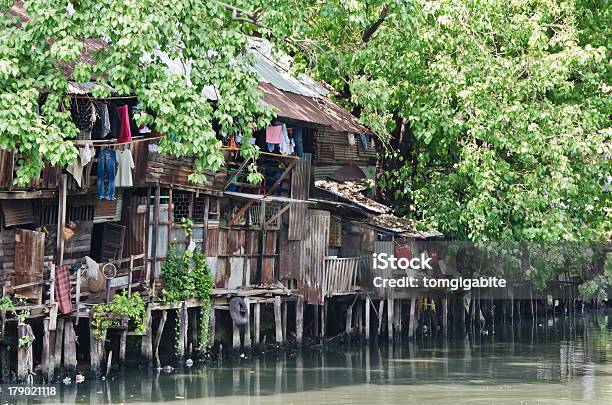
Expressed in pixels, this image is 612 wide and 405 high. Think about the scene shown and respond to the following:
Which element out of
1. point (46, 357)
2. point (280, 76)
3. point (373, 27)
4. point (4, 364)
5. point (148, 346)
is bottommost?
point (4, 364)

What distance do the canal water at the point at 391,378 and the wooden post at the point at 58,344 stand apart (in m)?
0.60

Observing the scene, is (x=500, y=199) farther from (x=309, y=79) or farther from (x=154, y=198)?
(x=154, y=198)

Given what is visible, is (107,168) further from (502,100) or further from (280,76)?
(502,100)

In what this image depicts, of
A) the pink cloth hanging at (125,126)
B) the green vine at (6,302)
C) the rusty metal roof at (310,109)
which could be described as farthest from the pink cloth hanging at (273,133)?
the green vine at (6,302)

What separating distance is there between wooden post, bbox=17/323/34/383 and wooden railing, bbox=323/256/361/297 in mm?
8866

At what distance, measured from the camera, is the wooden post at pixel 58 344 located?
64.0 ft

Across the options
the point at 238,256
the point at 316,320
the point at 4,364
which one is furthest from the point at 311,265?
the point at 4,364

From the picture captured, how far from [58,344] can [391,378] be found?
6.26m

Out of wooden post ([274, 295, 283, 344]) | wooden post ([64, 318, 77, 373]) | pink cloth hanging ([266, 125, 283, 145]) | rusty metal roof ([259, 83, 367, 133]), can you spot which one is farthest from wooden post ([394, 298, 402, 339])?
wooden post ([64, 318, 77, 373])

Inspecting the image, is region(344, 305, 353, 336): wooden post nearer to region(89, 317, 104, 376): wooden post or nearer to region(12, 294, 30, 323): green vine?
region(89, 317, 104, 376): wooden post

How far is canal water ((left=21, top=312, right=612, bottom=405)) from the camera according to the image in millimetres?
19016

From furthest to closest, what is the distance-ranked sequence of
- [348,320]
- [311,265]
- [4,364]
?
[348,320], [311,265], [4,364]

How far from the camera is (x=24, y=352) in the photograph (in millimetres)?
18594

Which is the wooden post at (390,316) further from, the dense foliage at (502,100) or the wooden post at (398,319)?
the dense foliage at (502,100)
